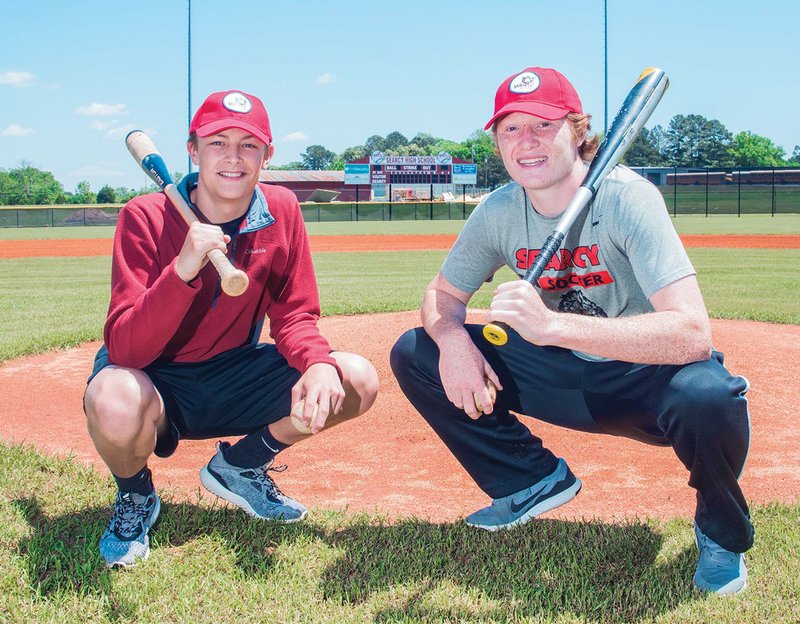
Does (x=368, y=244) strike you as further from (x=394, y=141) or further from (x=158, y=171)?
(x=394, y=141)

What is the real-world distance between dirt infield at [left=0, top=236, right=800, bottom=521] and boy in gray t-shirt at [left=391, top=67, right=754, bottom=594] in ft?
1.62

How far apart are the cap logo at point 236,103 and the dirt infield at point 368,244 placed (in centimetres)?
1786

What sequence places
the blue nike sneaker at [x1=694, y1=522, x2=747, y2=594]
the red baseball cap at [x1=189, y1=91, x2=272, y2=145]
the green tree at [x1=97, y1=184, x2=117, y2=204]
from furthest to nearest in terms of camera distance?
the green tree at [x1=97, y1=184, x2=117, y2=204]
the red baseball cap at [x1=189, y1=91, x2=272, y2=145]
the blue nike sneaker at [x1=694, y1=522, x2=747, y2=594]

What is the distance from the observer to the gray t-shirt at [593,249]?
2.76 meters

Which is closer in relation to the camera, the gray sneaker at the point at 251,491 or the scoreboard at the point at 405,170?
the gray sneaker at the point at 251,491

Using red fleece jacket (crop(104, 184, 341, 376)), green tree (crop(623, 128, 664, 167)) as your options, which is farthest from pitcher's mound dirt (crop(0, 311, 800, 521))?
green tree (crop(623, 128, 664, 167))

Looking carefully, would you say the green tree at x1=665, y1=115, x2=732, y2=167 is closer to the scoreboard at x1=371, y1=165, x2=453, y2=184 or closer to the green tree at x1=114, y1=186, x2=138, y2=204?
the scoreboard at x1=371, y1=165, x2=453, y2=184

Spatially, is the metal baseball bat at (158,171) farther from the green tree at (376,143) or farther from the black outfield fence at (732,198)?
the green tree at (376,143)

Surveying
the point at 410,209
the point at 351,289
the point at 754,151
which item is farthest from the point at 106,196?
the point at 754,151

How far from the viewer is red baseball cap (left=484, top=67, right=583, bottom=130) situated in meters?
2.94

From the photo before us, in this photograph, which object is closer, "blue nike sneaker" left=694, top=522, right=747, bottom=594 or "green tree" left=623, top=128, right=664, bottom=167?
"blue nike sneaker" left=694, top=522, right=747, bottom=594

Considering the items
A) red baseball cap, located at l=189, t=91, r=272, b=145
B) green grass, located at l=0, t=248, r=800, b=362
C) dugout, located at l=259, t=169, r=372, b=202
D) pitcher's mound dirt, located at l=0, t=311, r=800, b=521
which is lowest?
pitcher's mound dirt, located at l=0, t=311, r=800, b=521

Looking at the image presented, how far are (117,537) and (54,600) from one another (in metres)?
0.36

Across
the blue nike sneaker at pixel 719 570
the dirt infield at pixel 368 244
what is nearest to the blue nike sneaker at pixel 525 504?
the blue nike sneaker at pixel 719 570
